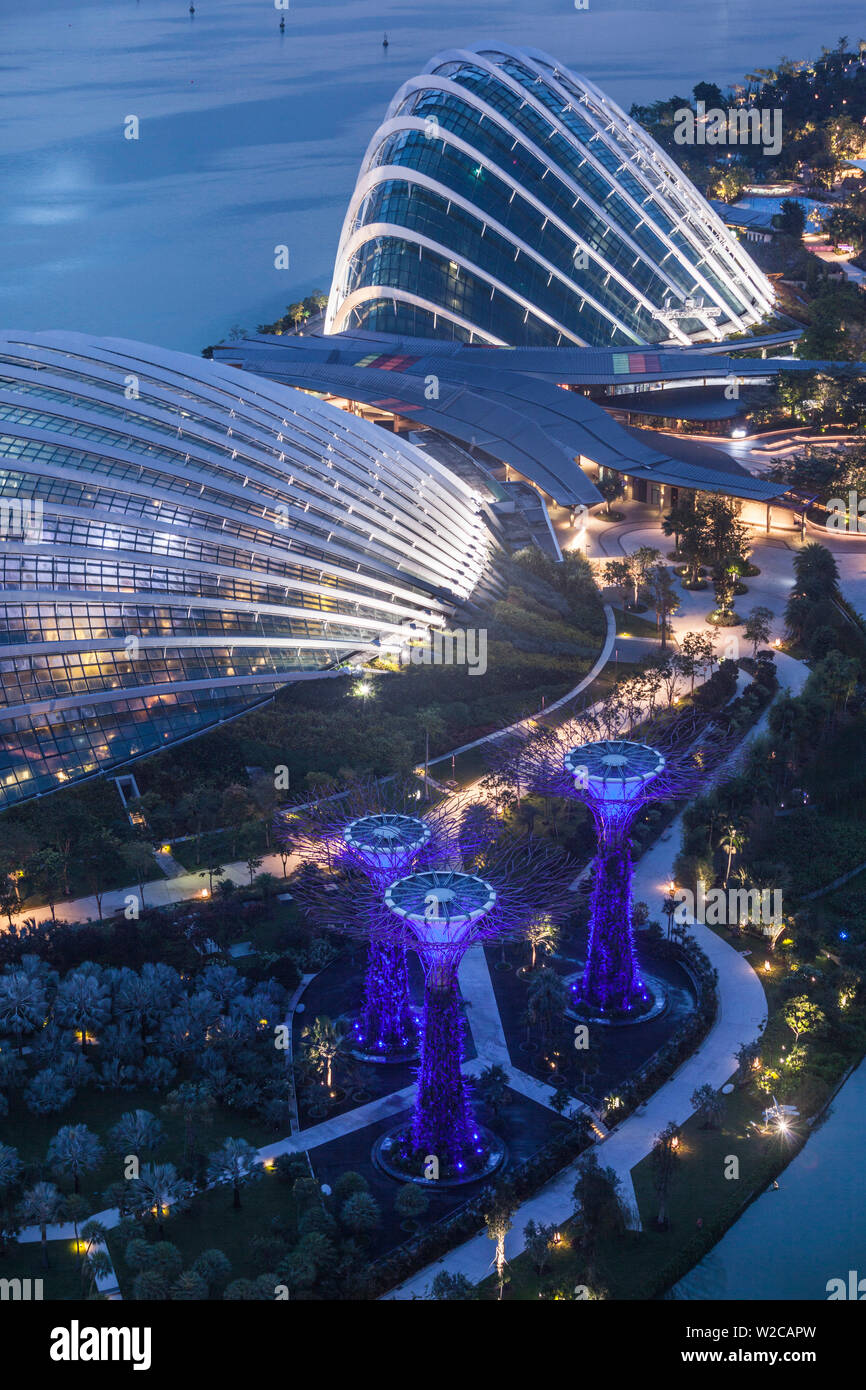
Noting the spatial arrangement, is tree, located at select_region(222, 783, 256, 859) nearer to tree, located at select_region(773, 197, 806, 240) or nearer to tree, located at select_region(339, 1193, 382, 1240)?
tree, located at select_region(339, 1193, 382, 1240)

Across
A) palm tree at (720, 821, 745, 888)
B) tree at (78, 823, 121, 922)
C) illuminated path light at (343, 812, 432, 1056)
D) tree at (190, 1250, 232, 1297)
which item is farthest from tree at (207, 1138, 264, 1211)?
palm tree at (720, 821, 745, 888)

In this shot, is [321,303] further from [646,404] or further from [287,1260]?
[287,1260]

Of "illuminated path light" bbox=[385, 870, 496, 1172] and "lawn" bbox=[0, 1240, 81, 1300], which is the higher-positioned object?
"illuminated path light" bbox=[385, 870, 496, 1172]

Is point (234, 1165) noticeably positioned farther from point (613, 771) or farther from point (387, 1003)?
point (613, 771)

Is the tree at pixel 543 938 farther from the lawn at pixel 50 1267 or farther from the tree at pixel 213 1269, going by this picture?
the lawn at pixel 50 1267

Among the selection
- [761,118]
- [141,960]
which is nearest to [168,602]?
[141,960]

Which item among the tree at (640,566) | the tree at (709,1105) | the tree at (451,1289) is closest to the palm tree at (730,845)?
the tree at (709,1105)

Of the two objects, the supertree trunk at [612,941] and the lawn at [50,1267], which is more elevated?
the supertree trunk at [612,941]
